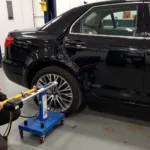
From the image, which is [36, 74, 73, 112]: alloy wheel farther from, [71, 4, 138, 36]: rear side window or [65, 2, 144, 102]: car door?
[71, 4, 138, 36]: rear side window

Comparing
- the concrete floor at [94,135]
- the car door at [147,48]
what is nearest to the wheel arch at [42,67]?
the concrete floor at [94,135]

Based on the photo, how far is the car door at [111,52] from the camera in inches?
75.5

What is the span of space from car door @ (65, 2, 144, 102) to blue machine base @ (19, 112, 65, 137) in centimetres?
46

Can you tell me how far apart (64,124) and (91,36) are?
100 centimetres

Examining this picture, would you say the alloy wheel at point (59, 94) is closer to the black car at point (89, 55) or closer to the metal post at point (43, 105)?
the black car at point (89, 55)

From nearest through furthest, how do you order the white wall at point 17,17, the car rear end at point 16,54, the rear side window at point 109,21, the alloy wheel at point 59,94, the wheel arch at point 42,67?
the rear side window at point 109,21, the wheel arch at point 42,67, the alloy wheel at point 59,94, the car rear end at point 16,54, the white wall at point 17,17

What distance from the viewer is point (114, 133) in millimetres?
2102

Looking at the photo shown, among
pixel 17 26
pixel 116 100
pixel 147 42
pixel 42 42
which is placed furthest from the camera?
pixel 17 26

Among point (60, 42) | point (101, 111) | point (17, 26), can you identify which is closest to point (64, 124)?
point (101, 111)

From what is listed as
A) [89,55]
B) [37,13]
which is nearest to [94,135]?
[89,55]

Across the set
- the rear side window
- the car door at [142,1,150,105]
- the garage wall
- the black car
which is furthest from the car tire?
the garage wall

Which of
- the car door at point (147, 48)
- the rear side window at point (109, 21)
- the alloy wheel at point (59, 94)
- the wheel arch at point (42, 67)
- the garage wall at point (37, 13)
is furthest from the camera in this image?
the garage wall at point (37, 13)

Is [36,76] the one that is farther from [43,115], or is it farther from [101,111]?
[101,111]

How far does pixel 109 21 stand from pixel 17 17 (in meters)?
4.33
